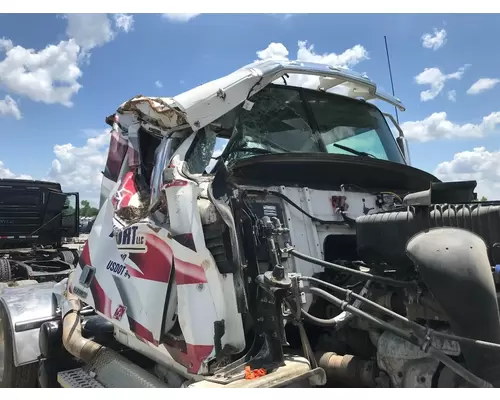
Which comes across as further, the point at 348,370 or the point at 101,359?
the point at 101,359

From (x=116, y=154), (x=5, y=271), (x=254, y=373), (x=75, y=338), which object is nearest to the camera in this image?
(x=254, y=373)

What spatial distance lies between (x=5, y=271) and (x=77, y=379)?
852 centimetres

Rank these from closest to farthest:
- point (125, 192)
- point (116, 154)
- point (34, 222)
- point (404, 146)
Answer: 1. point (125, 192)
2. point (116, 154)
3. point (404, 146)
4. point (34, 222)

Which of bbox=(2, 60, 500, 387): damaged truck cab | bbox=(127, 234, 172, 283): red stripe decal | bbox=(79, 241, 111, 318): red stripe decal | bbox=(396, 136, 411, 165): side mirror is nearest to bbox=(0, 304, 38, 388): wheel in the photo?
bbox=(2, 60, 500, 387): damaged truck cab

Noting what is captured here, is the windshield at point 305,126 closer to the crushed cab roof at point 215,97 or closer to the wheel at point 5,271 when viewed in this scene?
the crushed cab roof at point 215,97

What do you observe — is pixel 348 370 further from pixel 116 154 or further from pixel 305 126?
pixel 116 154

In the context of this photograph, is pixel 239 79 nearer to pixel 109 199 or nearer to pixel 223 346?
pixel 109 199

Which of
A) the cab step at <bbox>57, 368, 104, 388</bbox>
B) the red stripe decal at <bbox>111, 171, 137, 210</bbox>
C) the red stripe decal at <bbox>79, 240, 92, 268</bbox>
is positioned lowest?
the cab step at <bbox>57, 368, 104, 388</bbox>

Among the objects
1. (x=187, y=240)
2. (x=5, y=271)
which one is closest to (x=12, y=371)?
(x=187, y=240)

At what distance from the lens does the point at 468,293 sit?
1997 mm

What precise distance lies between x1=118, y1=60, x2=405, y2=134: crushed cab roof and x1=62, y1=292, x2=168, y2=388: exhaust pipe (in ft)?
5.68

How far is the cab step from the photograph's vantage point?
11.6 ft

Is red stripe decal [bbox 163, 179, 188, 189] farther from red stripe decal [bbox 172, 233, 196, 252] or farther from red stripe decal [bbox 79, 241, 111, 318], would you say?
red stripe decal [bbox 79, 241, 111, 318]

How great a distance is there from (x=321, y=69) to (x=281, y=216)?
1.32 m
